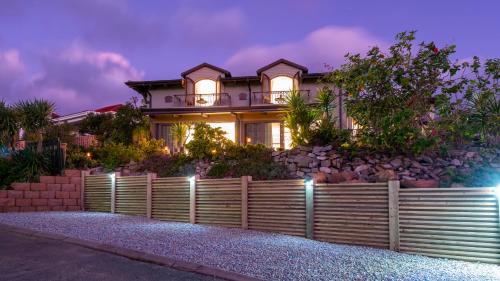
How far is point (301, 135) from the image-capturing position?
1591cm

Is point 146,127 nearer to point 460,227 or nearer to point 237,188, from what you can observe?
point 237,188

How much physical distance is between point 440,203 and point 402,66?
700 centimetres

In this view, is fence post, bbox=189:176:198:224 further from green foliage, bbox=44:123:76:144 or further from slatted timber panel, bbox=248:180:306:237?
green foliage, bbox=44:123:76:144

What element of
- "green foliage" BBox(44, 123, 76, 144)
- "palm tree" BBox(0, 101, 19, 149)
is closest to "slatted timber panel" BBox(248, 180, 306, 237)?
"green foliage" BBox(44, 123, 76, 144)

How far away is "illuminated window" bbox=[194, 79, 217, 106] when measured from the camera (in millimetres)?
25641

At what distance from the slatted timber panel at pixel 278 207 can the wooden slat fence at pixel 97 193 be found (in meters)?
6.27

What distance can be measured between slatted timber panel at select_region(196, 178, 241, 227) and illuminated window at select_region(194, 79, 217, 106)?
14.3 m

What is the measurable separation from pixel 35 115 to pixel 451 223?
1709 cm

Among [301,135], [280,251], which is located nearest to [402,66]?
[301,135]

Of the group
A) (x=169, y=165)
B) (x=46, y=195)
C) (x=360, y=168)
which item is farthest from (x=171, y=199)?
(x=360, y=168)

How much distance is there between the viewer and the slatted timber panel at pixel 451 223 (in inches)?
279

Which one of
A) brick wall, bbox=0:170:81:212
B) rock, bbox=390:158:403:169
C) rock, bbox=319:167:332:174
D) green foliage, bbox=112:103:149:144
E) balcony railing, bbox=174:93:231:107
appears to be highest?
balcony railing, bbox=174:93:231:107

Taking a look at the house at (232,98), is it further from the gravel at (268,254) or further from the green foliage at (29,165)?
the gravel at (268,254)

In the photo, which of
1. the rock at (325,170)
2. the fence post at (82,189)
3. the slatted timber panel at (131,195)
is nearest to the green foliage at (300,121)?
the rock at (325,170)
